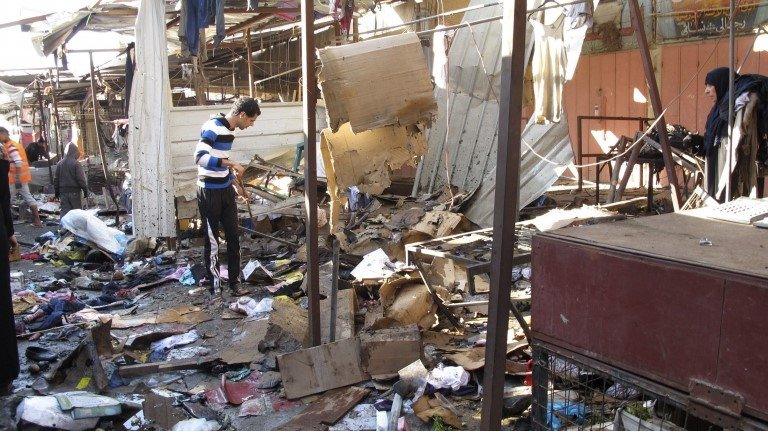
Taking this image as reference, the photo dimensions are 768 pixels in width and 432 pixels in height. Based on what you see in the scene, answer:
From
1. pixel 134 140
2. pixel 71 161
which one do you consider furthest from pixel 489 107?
pixel 71 161

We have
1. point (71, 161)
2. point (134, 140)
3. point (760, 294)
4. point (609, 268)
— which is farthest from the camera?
point (71, 161)

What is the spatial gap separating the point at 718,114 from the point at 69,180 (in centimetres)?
1089

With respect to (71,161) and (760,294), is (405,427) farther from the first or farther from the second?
(71,161)

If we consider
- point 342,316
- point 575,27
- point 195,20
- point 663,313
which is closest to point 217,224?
point 342,316

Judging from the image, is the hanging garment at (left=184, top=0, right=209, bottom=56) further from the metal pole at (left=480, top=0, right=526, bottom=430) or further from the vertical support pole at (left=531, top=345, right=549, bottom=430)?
the vertical support pole at (left=531, top=345, right=549, bottom=430)

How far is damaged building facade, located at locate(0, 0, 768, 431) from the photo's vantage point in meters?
2.73

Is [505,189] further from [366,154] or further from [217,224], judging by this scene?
[217,224]

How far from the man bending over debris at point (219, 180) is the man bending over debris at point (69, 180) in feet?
21.4

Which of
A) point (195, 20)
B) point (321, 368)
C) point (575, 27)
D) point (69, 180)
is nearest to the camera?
point (321, 368)

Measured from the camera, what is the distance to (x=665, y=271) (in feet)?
8.07

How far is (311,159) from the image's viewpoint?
4.58m

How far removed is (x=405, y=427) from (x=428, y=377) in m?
0.59

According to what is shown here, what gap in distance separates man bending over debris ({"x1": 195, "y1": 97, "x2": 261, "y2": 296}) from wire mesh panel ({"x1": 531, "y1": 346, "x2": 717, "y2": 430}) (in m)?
4.26

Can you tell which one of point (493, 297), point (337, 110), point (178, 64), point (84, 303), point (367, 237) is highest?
point (178, 64)
